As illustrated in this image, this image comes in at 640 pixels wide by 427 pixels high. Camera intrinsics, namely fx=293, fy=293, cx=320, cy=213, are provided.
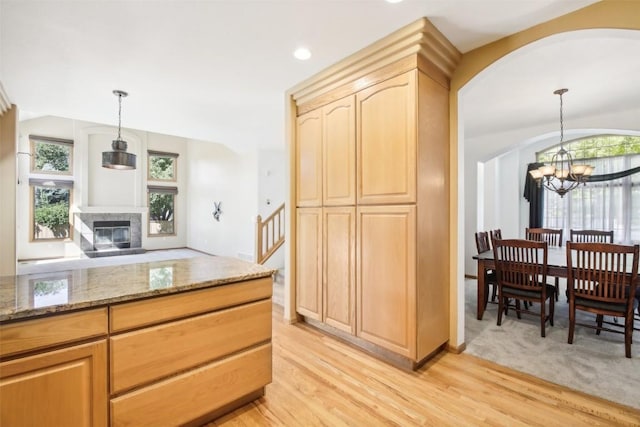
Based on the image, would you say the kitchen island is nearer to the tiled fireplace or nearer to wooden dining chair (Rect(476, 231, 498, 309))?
wooden dining chair (Rect(476, 231, 498, 309))

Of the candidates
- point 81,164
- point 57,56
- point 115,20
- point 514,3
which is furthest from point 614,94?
point 81,164

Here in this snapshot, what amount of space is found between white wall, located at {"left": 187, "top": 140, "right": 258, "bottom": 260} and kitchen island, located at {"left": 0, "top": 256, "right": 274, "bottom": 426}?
5053mm

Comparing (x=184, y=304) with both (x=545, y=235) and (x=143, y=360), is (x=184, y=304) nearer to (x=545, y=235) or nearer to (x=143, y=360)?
(x=143, y=360)

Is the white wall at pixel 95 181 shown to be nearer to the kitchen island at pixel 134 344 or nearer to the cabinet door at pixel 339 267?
the kitchen island at pixel 134 344

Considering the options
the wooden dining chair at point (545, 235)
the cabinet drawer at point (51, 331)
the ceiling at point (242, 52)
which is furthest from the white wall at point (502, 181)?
the cabinet drawer at point (51, 331)

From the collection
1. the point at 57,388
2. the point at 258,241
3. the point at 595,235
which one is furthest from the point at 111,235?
the point at 595,235

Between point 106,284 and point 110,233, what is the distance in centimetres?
884

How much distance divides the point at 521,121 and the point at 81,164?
1056cm

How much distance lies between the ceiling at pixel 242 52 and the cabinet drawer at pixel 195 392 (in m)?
2.36

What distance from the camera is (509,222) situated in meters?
6.62

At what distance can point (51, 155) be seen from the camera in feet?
26.3

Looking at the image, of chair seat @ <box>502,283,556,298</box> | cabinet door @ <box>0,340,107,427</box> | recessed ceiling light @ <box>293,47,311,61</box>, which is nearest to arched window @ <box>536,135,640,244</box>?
chair seat @ <box>502,283,556,298</box>

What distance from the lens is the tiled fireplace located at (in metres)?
8.35

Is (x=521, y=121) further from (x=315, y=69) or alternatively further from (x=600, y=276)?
(x=315, y=69)
